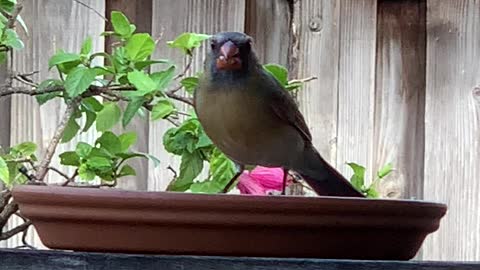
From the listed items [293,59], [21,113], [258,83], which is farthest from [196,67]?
[258,83]

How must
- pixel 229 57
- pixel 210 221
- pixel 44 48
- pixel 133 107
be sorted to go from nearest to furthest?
pixel 210 221 < pixel 229 57 < pixel 133 107 < pixel 44 48

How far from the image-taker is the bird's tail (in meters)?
1.41

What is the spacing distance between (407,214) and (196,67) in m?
0.72

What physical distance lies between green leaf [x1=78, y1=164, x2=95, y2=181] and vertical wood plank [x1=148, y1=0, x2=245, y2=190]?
0.32 metres

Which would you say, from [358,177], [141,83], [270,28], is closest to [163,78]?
[141,83]

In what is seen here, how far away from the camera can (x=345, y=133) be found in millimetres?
1699

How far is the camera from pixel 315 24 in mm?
1728

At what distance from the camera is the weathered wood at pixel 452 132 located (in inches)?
65.8

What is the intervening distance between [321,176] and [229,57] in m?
0.26

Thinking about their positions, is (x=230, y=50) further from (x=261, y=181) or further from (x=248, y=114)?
(x=261, y=181)

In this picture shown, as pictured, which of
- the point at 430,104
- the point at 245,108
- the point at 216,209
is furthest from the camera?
the point at 430,104

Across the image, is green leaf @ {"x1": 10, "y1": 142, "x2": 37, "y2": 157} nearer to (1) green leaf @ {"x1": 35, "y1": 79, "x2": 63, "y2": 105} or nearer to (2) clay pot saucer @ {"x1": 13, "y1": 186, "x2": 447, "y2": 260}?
(1) green leaf @ {"x1": 35, "y1": 79, "x2": 63, "y2": 105}

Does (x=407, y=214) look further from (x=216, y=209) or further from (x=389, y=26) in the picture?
(x=389, y=26)

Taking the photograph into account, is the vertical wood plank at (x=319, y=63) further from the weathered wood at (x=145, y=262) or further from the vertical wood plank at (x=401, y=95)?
the weathered wood at (x=145, y=262)
